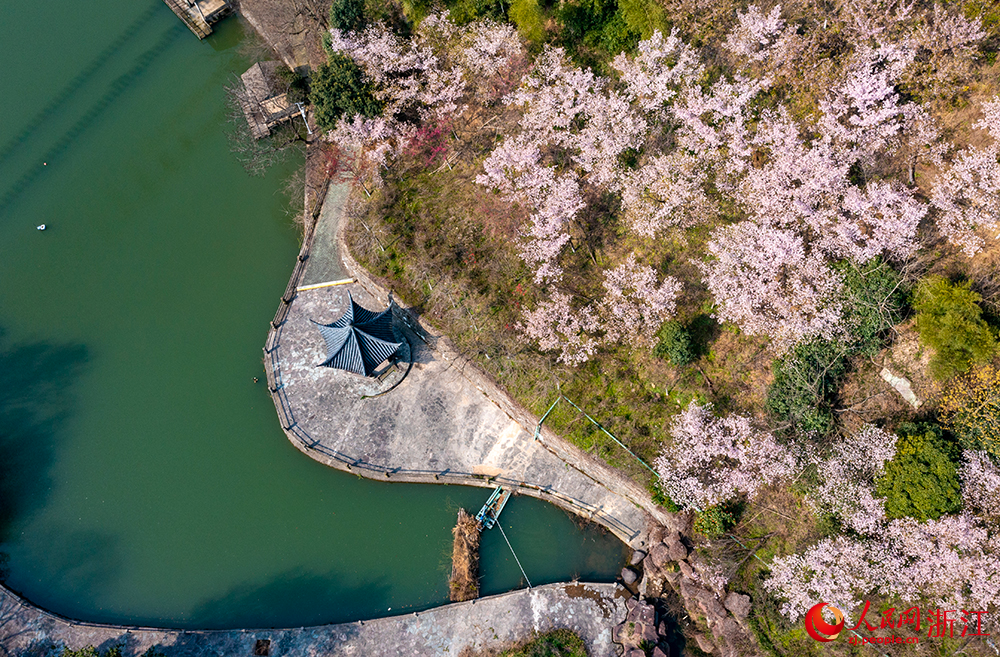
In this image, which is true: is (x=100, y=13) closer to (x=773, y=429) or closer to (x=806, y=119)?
(x=806, y=119)

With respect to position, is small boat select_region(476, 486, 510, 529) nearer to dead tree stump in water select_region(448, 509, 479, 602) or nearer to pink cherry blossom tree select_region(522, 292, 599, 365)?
dead tree stump in water select_region(448, 509, 479, 602)

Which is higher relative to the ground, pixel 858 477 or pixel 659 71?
pixel 659 71

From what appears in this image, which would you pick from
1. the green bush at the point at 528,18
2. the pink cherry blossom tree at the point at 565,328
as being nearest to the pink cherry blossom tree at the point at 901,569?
the pink cherry blossom tree at the point at 565,328

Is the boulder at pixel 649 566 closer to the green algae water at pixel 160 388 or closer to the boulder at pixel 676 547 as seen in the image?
the boulder at pixel 676 547

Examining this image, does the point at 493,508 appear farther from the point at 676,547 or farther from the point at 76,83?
the point at 76,83

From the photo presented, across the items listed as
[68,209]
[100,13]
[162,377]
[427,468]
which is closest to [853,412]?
[427,468]

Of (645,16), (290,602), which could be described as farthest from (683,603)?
(645,16)

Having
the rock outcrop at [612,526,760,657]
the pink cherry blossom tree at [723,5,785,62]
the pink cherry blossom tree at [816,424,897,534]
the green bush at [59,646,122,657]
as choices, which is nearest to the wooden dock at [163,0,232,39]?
the pink cherry blossom tree at [723,5,785,62]

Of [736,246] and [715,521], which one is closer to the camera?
[715,521]
